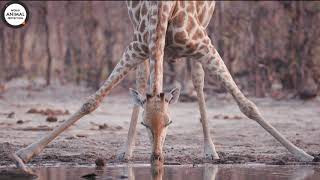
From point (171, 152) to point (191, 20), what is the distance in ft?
5.61

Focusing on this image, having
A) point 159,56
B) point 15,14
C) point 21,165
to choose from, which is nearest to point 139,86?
point 159,56

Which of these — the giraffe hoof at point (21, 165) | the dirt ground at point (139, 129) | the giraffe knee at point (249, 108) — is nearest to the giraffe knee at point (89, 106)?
the dirt ground at point (139, 129)

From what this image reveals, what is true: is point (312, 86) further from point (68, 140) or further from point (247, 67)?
point (68, 140)

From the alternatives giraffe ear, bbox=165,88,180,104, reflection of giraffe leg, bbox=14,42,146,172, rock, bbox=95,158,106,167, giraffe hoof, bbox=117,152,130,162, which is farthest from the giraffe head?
giraffe hoof, bbox=117,152,130,162

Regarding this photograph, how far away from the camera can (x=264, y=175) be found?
6.71 m

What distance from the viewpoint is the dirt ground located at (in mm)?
8016

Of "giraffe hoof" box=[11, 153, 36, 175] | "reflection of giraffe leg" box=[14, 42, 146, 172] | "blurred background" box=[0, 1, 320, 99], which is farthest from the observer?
"blurred background" box=[0, 1, 320, 99]

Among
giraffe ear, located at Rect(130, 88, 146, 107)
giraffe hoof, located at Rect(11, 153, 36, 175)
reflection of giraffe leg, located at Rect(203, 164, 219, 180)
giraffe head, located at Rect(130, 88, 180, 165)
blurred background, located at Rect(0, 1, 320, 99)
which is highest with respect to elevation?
blurred background, located at Rect(0, 1, 320, 99)

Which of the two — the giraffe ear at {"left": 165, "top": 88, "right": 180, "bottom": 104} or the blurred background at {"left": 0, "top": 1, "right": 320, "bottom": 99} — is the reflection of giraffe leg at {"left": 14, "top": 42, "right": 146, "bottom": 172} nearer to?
the giraffe ear at {"left": 165, "top": 88, "right": 180, "bottom": 104}

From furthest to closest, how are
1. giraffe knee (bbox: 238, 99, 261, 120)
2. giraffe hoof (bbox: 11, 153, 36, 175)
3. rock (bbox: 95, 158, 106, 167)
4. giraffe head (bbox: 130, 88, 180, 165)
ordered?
1. giraffe knee (bbox: 238, 99, 261, 120)
2. rock (bbox: 95, 158, 106, 167)
3. giraffe hoof (bbox: 11, 153, 36, 175)
4. giraffe head (bbox: 130, 88, 180, 165)

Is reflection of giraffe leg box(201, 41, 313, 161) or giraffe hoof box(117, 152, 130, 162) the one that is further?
giraffe hoof box(117, 152, 130, 162)

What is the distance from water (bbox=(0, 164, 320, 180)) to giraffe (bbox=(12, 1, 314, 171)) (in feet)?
0.72

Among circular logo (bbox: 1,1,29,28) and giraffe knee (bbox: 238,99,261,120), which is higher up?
circular logo (bbox: 1,1,29,28)

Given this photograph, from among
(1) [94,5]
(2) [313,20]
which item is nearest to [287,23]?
(2) [313,20]
